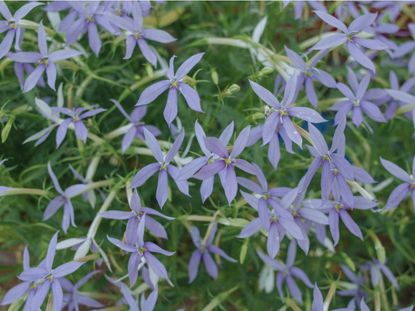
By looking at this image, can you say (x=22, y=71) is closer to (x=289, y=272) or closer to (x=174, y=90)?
(x=174, y=90)

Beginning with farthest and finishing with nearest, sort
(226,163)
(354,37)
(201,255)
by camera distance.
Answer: (201,255)
(354,37)
(226,163)

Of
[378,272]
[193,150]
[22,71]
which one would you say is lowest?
[378,272]

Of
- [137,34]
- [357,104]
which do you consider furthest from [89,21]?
[357,104]

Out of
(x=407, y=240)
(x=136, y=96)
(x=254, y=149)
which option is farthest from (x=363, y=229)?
(x=136, y=96)

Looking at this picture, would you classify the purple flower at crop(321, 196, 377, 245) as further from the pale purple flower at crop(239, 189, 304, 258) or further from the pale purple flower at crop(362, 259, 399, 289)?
the pale purple flower at crop(362, 259, 399, 289)

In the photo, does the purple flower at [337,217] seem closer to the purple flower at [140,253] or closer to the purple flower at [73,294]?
the purple flower at [140,253]

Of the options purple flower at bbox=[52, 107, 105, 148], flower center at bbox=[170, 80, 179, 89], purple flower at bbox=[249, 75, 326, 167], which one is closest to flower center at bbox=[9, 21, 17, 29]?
purple flower at bbox=[52, 107, 105, 148]
